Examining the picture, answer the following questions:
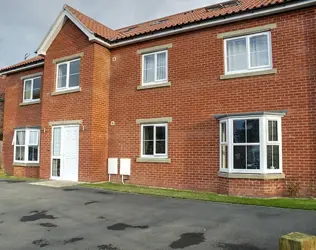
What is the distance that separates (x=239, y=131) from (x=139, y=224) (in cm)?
536

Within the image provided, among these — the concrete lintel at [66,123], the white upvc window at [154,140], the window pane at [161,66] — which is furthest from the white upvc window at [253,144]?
the concrete lintel at [66,123]

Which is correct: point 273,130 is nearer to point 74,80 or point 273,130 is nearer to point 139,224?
point 139,224

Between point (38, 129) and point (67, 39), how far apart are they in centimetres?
489

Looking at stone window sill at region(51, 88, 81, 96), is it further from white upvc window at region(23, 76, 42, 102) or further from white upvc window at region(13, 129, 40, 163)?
white upvc window at region(13, 129, 40, 163)

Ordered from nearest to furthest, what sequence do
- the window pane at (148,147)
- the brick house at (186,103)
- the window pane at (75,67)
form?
1. the brick house at (186,103)
2. the window pane at (148,147)
3. the window pane at (75,67)

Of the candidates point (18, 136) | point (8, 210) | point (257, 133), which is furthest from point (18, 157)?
point (257, 133)

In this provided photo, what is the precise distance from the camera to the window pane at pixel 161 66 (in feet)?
42.9

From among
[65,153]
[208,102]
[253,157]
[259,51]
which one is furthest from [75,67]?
[253,157]

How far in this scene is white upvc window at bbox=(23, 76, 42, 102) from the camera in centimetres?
1711

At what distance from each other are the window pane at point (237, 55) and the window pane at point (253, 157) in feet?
9.83

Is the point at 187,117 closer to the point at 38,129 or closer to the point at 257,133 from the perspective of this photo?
the point at 257,133

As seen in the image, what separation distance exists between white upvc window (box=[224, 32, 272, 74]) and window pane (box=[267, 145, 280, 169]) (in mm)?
2789

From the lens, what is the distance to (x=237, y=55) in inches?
455

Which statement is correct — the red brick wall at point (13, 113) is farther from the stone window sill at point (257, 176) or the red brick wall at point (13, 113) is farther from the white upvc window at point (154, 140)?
the stone window sill at point (257, 176)
